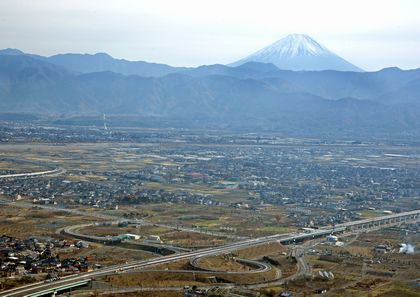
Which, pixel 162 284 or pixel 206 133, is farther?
pixel 206 133

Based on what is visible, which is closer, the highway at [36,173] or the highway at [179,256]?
the highway at [179,256]

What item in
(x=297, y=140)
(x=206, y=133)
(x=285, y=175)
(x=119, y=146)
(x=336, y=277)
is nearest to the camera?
(x=336, y=277)

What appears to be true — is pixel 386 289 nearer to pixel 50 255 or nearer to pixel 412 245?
pixel 412 245

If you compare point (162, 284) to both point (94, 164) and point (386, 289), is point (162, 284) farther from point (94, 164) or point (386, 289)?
point (94, 164)

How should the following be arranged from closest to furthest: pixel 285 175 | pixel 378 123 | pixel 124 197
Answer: pixel 124 197, pixel 285 175, pixel 378 123

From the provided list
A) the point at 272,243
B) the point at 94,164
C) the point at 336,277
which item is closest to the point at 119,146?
the point at 94,164

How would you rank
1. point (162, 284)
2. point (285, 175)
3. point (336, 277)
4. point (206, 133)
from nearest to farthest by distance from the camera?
point (162, 284)
point (336, 277)
point (285, 175)
point (206, 133)

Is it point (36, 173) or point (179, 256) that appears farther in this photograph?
point (36, 173)

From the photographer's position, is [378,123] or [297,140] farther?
[378,123]

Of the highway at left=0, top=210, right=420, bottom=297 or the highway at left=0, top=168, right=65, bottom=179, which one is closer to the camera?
the highway at left=0, top=210, right=420, bottom=297

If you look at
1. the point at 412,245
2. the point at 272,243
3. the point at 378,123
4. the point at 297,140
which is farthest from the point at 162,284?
the point at 378,123
